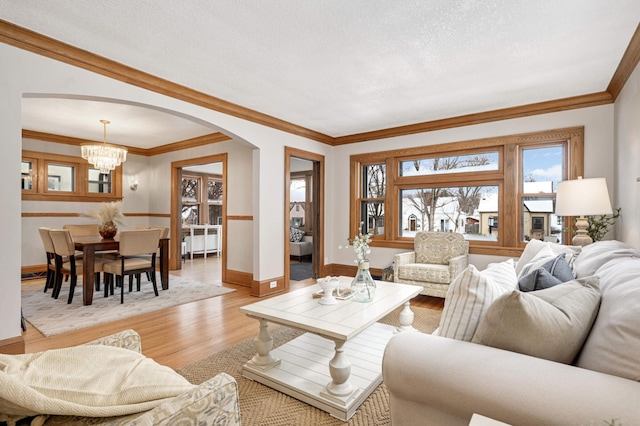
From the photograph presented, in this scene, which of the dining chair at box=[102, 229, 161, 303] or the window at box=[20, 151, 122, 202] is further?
the window at box=[20, 151, 122, 202]

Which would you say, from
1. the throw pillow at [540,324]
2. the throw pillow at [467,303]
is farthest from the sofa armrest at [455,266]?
the throw pillow at [540,324]

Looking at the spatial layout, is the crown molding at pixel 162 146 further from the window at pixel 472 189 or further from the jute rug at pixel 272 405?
the jute rug at pixel 272 405

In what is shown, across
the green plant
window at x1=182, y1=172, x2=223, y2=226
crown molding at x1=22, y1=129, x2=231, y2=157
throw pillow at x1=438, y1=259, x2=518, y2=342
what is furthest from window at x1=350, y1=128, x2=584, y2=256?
window at x1=182, y1=172, x2=223, y2=226

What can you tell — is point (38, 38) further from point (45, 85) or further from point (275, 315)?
point (275, 315)

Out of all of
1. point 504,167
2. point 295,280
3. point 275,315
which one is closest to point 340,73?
point 275,315

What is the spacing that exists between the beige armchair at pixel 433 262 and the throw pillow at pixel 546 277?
2.24m

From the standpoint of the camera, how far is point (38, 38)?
2445 mm

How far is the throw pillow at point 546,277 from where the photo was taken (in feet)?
4.68

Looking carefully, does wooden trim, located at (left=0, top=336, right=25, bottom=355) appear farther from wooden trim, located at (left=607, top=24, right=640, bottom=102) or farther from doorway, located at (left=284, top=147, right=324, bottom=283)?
wooden trim, located at (left=607, top=24, right=640, bottom=102)

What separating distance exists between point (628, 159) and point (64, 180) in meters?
8.33

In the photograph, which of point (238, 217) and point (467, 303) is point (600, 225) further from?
point (238, 217)

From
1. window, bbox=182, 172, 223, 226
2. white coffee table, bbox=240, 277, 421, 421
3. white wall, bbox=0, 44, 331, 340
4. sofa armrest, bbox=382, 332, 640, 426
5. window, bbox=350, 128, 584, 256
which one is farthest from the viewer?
window, bbox=182, 172, 223, 226

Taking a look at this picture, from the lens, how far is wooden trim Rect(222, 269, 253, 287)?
5098 mm

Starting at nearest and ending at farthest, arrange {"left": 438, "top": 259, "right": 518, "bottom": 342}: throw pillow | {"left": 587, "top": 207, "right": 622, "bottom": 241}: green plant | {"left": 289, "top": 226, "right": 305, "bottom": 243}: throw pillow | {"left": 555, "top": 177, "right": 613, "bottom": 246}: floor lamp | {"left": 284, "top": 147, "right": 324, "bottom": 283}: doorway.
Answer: {"left": 438, "top": 259, "right": 518, "bottom": 342}: throw pillow, {"left": 555, "top": 177, "right": 613, "bottom": 246}: floor lamp, {"left": 587, "top": 207, "right": 622, "bottom": 241}: green plant, {"left": 284, "top": 147, "right": 324, "bottom": 283}: doorway, {"left": 289, "top": 226, "right": 305, "bottom": 243}: throw pillow
